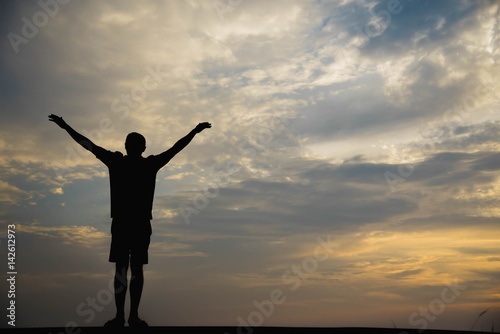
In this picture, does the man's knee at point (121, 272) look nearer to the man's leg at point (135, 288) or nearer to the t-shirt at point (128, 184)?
the man's leg at point (135, 288)

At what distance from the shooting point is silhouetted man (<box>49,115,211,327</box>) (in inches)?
203

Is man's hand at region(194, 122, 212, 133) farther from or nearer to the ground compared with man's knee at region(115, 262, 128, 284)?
farther from the ground

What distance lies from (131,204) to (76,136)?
128 centimetres

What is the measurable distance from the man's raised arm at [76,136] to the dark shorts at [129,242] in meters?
1.11

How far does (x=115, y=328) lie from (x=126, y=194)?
1.78 metres

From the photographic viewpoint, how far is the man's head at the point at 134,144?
17.9 feet

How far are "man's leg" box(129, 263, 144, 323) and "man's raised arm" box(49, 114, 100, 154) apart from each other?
177 cm

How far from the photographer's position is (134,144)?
546 cm

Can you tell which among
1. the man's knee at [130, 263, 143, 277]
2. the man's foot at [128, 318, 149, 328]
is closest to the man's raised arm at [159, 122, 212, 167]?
the man's knee at [130, 263, 143, 277]

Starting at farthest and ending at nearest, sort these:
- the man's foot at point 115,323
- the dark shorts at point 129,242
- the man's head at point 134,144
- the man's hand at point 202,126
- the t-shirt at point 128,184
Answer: the man's hand at point 202,126 → the man's head at point 134,144 → the t-shirt at point 128,184 → the dark shorts at point 129,242 → the man's foot at point 115,323

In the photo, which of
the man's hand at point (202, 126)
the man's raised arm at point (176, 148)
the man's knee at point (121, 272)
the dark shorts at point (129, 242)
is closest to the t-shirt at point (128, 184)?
the dark shorts at point (129, 242)

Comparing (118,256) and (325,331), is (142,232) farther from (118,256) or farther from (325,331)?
(325,331)

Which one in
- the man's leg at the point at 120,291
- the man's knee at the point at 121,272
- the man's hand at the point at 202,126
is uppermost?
the man's hand at the point at 202,126

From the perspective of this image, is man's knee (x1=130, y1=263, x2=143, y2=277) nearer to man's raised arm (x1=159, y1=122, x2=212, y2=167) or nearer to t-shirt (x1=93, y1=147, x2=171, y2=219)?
t-shirt (x1=93, y1=147, x2=171, y2=219)
